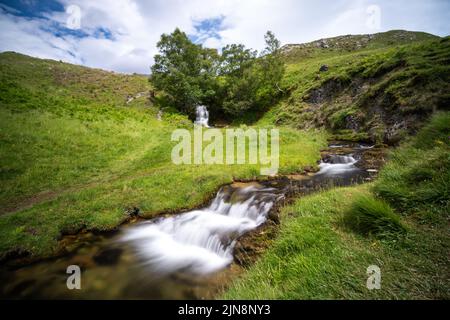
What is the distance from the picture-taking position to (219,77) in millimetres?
44406

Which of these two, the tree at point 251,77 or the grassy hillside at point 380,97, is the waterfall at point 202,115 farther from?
the grassy hillside at point 380,97

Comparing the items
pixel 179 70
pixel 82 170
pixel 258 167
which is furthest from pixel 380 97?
pixel 179 70

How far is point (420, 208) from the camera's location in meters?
4.83

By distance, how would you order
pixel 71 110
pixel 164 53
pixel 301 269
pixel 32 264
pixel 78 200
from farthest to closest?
pixel 164 53 → pixel 71 110 → pixel 78 200 → pixel 32 264 → pixel 301 269

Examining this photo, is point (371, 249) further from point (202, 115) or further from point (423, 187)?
point (202, 115)

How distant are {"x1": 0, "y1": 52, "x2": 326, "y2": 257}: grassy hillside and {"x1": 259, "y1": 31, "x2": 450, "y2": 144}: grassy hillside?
418cm

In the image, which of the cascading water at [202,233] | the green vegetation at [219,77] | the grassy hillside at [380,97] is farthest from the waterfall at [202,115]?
the cascading water at [202,233]

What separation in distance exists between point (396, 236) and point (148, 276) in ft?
24.0

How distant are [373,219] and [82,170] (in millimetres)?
17678

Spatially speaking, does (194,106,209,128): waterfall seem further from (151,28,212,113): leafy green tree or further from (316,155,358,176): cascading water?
(316,155,358,176): cascading water

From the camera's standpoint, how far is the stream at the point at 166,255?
6.78 m

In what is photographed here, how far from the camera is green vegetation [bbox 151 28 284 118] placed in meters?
39.0

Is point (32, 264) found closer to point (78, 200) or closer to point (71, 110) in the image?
point (78, 200)
